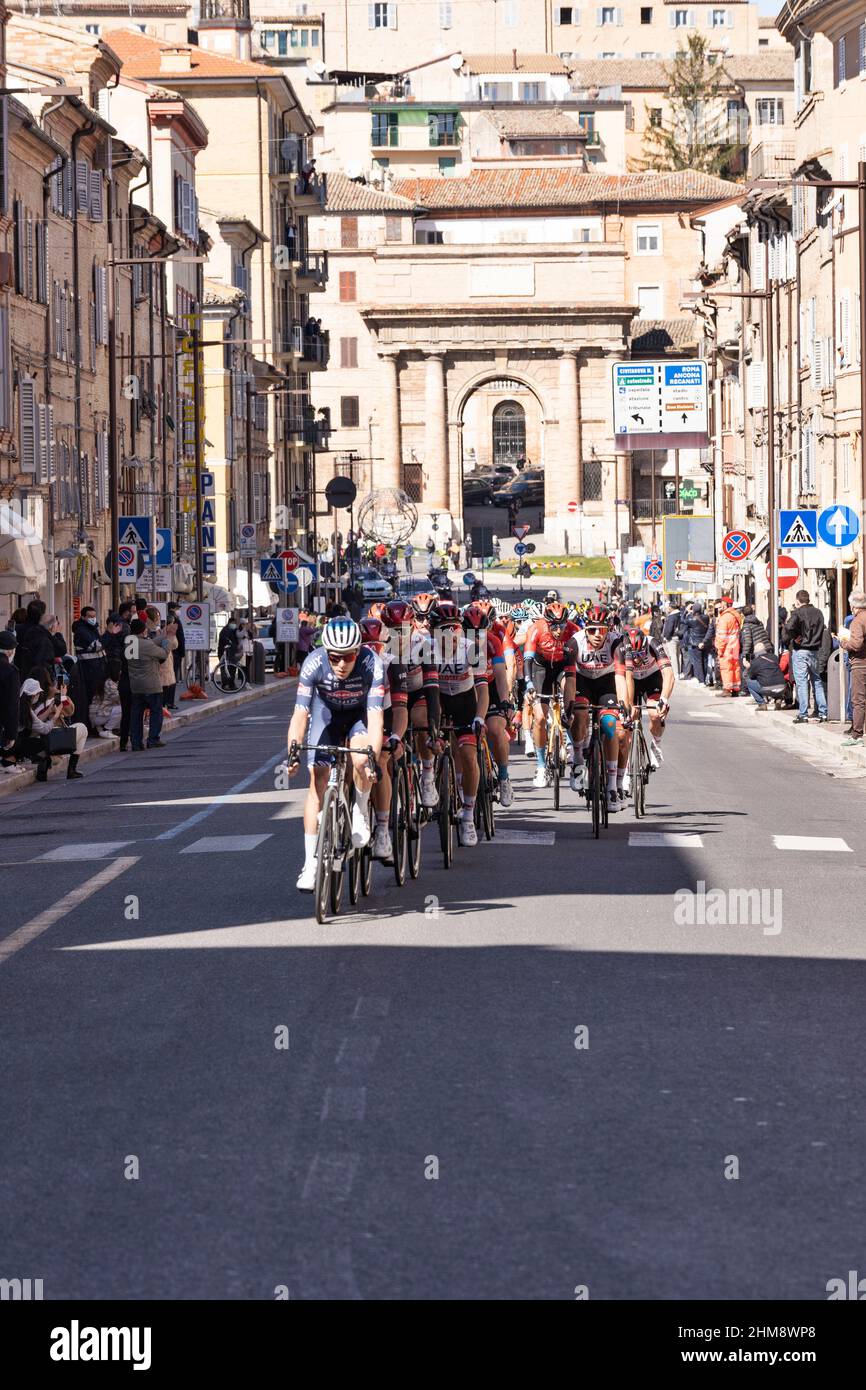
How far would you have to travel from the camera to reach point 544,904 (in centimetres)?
1430

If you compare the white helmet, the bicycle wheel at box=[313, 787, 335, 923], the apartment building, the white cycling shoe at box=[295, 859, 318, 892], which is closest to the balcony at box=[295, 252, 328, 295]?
the apartment building

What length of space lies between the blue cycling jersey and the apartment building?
10913cm

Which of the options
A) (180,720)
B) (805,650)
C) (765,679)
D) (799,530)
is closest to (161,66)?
(180,720)

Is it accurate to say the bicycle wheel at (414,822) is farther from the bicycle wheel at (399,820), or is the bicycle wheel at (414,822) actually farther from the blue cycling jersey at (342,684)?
the blue cycling jersey at (342,684)

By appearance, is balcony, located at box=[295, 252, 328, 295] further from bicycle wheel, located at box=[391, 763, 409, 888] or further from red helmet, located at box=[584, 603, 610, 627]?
bicycle wheel, located at box=[391, 763, 409, 888]

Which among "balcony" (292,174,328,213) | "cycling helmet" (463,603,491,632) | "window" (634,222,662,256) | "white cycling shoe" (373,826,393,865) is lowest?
"white cycling shoe" (373,826,393,865)

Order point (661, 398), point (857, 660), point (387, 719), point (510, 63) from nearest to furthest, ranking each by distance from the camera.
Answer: point (387, 719)
point (857, 660)
point (661, 398)
point (510, 63)

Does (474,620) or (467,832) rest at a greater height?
(474,620)

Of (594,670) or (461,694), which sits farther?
(594,670)

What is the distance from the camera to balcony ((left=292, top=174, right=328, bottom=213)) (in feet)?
330

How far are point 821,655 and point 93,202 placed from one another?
969 inches

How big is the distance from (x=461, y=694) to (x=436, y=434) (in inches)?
4422

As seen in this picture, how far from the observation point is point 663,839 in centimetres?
1888

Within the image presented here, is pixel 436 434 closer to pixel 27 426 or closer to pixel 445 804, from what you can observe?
pixel 27 426
